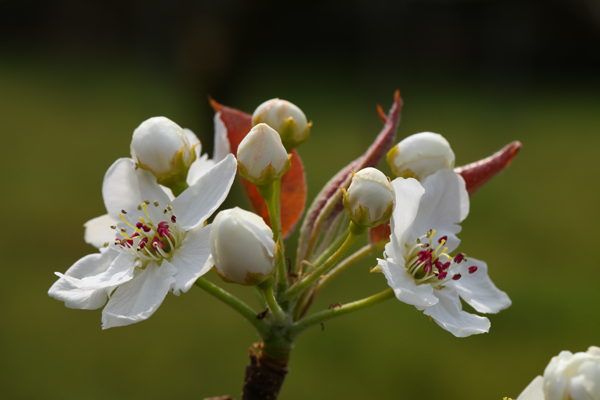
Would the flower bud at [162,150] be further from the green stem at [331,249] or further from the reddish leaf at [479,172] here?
the reddish leaf at [479,172]

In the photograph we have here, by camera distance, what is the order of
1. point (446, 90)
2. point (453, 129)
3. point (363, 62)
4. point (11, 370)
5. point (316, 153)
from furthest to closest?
point (363, 62), point (446, 90), point (453, 129), point (316, 153), point (11, 370)

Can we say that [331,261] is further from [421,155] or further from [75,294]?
[75,294]

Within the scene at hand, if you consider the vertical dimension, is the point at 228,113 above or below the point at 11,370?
above

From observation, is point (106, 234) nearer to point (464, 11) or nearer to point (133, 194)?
point (133, 194)

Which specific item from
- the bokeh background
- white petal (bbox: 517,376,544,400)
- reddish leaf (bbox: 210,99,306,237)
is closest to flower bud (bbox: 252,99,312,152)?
reddish leaf (bbox: 210,99,306,237)

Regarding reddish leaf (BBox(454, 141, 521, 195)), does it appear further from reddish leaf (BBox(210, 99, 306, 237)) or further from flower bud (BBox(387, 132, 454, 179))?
reddish leaf (BBox(210, 99, 306, 237))

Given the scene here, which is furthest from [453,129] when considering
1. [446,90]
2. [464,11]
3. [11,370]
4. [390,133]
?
[390,133]

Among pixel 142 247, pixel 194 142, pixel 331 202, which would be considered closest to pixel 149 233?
pixel 142 247
